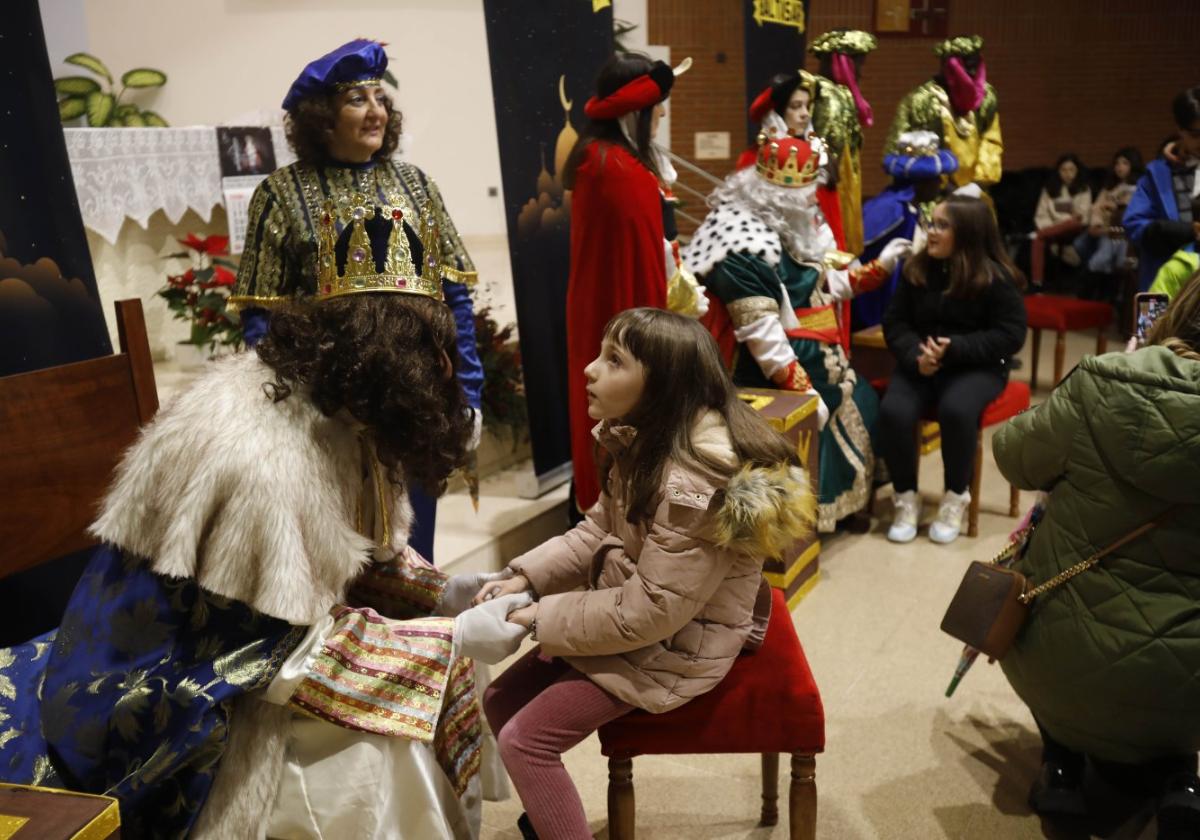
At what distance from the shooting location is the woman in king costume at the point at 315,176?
250 cm

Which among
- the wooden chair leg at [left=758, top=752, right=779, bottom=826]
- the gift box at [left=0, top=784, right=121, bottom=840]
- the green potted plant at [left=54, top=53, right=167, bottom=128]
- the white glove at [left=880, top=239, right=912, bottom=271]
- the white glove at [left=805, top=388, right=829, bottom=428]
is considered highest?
the green potted plant at [left=54, top=53, right=167, bottom=128]

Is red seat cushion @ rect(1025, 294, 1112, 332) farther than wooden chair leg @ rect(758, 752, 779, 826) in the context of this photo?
Yes

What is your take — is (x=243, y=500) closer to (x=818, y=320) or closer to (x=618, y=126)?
(x=618, y=126)

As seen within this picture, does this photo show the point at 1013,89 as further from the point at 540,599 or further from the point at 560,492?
the point at 540,599

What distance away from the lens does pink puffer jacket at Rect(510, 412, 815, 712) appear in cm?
Answer: 183

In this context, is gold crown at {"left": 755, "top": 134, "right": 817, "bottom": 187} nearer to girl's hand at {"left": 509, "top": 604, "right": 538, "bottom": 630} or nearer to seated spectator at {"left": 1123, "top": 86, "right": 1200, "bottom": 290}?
seated spectator at {"left": 1123, "top": 86, "right": 1200, "bottom": 290}

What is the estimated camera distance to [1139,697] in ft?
7.08

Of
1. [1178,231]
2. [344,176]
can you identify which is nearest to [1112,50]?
[1178,231]

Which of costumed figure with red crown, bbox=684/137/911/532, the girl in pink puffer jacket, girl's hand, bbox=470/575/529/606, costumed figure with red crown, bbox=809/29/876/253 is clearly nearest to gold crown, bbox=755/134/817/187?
costumed figure with red crown, bbox=684/137/911/532

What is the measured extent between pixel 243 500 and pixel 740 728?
970 mm

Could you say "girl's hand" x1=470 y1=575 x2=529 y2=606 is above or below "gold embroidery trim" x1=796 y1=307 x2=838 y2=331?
below

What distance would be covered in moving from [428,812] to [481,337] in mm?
2732

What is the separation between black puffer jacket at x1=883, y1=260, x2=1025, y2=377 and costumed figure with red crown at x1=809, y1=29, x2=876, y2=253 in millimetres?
Result: 953

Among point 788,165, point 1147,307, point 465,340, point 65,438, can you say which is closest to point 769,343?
point 788,165
